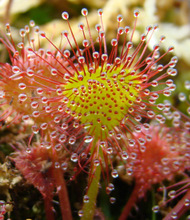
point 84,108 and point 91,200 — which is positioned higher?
point 84,108

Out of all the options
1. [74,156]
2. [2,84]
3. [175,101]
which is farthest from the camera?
[175,101]

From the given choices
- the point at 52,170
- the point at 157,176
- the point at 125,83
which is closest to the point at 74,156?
the point at 52,170

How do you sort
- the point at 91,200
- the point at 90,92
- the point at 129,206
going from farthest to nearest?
the point at 129,206, the point at 91,200, the point at 90,92

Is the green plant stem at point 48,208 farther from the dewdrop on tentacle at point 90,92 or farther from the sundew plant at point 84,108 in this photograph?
the dewdrop on tentacle at point 90,92

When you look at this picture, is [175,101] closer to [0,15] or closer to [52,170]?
[52,170]

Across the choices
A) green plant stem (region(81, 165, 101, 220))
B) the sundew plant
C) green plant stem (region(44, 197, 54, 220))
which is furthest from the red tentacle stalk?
green plant stem (region(44, 197, 54, 220))

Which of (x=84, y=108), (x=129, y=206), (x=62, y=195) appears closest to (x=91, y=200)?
(x=62, y=195)

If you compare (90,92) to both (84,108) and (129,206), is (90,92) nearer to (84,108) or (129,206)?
(84,108)

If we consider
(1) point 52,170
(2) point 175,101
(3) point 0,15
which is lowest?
(1) point 52,170

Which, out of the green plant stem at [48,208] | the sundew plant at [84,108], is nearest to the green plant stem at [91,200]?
the sundew plant at [84,108]

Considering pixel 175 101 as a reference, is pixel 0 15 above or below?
above

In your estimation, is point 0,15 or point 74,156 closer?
point 74,156
